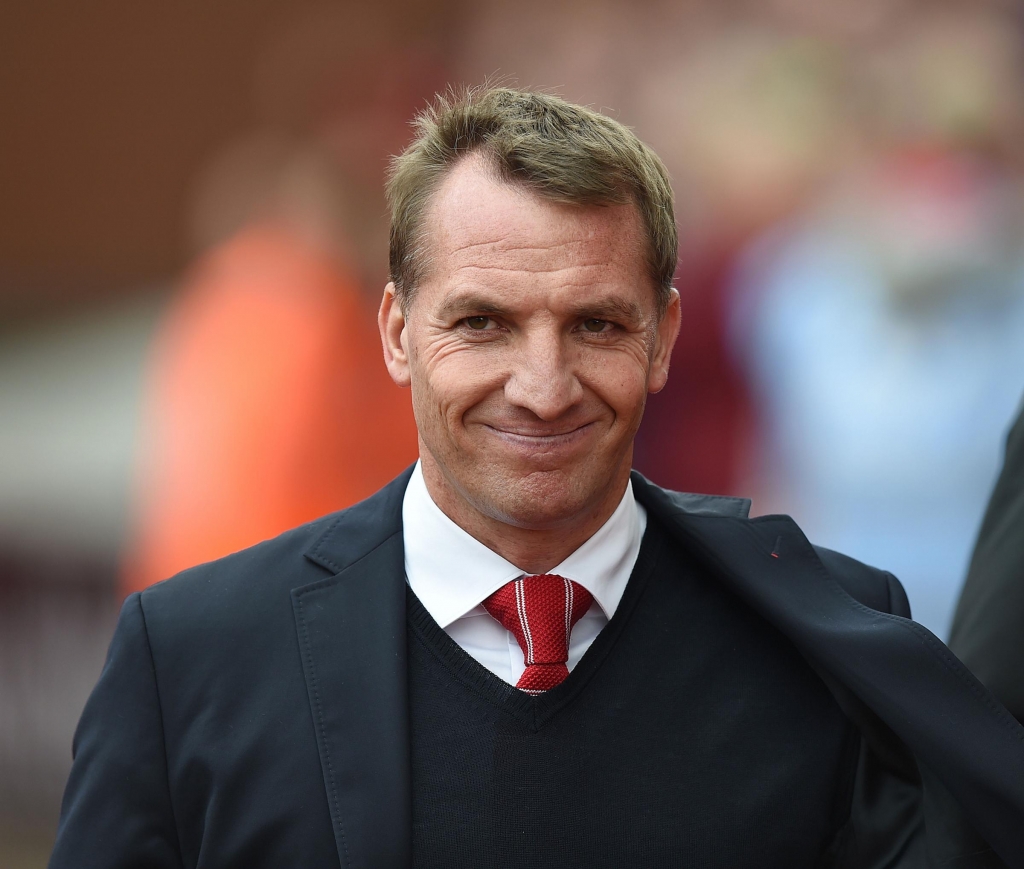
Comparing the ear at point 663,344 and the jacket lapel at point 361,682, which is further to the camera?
the ear at point 663,344

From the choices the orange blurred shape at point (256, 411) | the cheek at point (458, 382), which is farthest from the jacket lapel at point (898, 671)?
the orange blurred shape at point (256, 411)

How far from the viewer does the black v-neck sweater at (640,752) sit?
1847mm

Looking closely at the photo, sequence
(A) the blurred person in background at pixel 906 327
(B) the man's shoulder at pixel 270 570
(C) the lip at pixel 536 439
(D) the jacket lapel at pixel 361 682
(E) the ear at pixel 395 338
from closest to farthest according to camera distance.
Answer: (D) the jacket lapel at pixel 361 682 → (C) the lip at pixel 536 439 → (B) the man's shoulder at pixel 270 570 → (E) the ear at pixel 395 338 → (A) the blurred person in background at pixel 906 327

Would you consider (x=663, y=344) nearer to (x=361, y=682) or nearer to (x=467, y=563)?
(x=467, y=563)

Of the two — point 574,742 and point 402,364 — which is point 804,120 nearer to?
point 402,364

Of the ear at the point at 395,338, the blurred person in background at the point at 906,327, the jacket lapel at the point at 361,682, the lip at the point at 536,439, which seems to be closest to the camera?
the jacket lapel at the point at 361,682

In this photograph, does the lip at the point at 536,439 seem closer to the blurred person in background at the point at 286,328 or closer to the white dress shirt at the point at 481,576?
the white dress shirt at the point at 481,576

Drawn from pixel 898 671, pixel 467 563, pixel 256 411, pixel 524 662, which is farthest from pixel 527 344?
pixel 256 411

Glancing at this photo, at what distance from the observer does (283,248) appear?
176 inches


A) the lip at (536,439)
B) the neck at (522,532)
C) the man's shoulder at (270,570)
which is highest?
the lip at (536,439)

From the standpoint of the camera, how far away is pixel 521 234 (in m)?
1.86

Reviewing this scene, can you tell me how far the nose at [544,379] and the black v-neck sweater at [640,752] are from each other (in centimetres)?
42

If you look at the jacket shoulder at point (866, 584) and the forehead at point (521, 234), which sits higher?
the forehead at point (521, 234)

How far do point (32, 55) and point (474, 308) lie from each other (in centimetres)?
333
